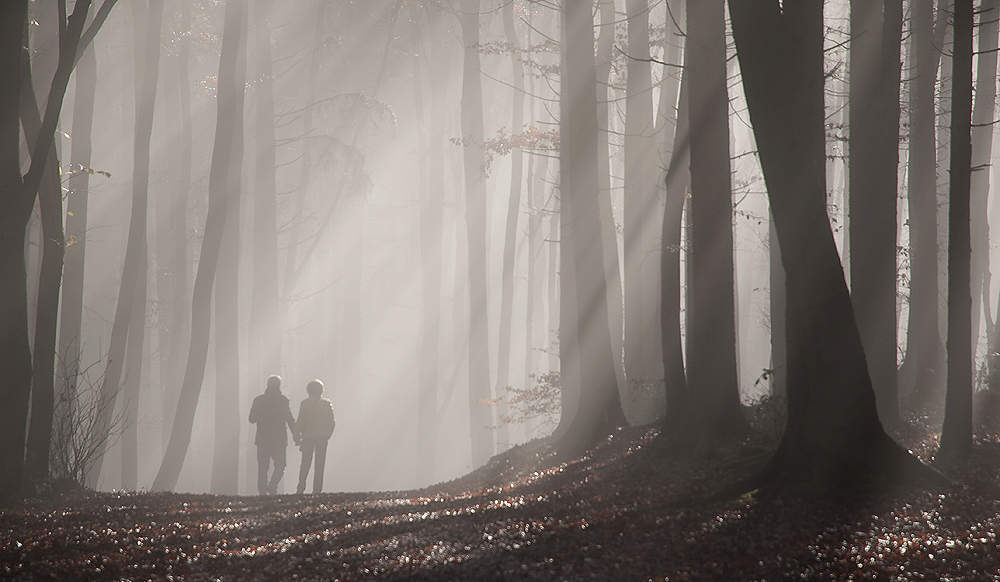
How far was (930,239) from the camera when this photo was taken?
10.6 m

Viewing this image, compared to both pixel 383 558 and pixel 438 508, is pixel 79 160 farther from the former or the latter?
pixel 383 558

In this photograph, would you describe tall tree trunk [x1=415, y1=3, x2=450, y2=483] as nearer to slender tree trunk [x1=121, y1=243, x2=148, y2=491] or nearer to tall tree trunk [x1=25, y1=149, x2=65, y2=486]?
slender tree trunk [x1=121, y1=243, x2=148, y2=491]

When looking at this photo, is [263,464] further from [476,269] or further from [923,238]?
[923,238]

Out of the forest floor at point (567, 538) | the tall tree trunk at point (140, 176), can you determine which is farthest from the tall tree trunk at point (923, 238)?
the tall tree trunk at point (140, 176)

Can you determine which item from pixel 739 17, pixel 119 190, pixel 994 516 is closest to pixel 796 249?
pixel 739 17

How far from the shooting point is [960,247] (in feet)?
21.7

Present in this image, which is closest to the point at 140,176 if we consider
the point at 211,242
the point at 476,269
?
the point at 211,242

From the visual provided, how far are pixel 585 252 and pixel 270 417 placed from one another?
5.61 m

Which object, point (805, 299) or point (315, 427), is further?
point (315, 427)

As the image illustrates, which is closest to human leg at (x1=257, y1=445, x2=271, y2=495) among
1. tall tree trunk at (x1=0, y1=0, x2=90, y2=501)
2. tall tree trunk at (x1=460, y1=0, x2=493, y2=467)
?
tall tree trunk at (x1=0, y1=0, x2=90, y2=501)

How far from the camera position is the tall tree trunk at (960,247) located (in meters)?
6.40

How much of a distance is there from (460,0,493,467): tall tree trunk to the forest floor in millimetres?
10416

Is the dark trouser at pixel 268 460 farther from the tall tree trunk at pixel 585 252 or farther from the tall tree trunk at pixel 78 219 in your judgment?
the tall tree trunk at pixel 585 252

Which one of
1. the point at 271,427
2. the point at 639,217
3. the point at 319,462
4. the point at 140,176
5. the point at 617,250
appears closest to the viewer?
the point at 319,462
